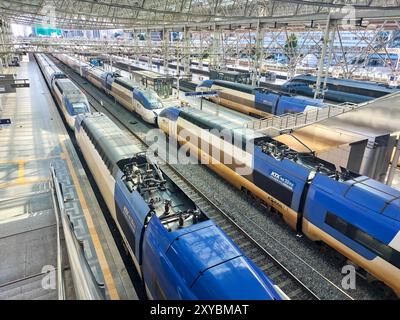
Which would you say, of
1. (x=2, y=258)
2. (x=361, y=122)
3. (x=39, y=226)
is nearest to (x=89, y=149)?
(x=39, y=226)

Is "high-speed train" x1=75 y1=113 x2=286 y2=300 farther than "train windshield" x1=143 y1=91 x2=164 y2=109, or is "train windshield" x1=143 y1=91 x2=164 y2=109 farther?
"train windshield" x1=143 y1=91 x2=164 y2=109

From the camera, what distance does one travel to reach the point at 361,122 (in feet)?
43.6

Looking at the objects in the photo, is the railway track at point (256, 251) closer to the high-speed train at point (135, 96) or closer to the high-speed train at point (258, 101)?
the high-speed train at point (135, 96)

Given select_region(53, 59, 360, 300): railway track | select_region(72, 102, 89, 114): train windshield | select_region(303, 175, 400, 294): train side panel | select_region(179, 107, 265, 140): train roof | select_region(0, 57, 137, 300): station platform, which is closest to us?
select_region(303, 175, 400, 294): train side panel

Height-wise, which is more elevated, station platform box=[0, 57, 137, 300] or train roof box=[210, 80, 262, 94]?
train roof box=[210, 80, 262, 94]

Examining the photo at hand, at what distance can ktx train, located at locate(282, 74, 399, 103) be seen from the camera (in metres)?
25.8

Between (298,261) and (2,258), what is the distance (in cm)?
1067

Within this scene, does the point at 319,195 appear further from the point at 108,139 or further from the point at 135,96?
the point at 135,96

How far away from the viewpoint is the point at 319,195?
34.1ft

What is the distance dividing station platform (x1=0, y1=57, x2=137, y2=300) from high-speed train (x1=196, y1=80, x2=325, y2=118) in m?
17.3

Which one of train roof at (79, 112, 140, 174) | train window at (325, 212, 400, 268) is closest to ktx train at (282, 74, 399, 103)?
train window at (325, 212, 400, 268)

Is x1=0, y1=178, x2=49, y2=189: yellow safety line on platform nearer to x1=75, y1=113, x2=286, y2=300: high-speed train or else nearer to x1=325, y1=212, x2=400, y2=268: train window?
x1=75, y1=113, x2=286, y2=300: high-speed train

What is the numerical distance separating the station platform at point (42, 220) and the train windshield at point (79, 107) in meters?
2.62

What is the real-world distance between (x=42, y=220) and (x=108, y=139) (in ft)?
14.7
